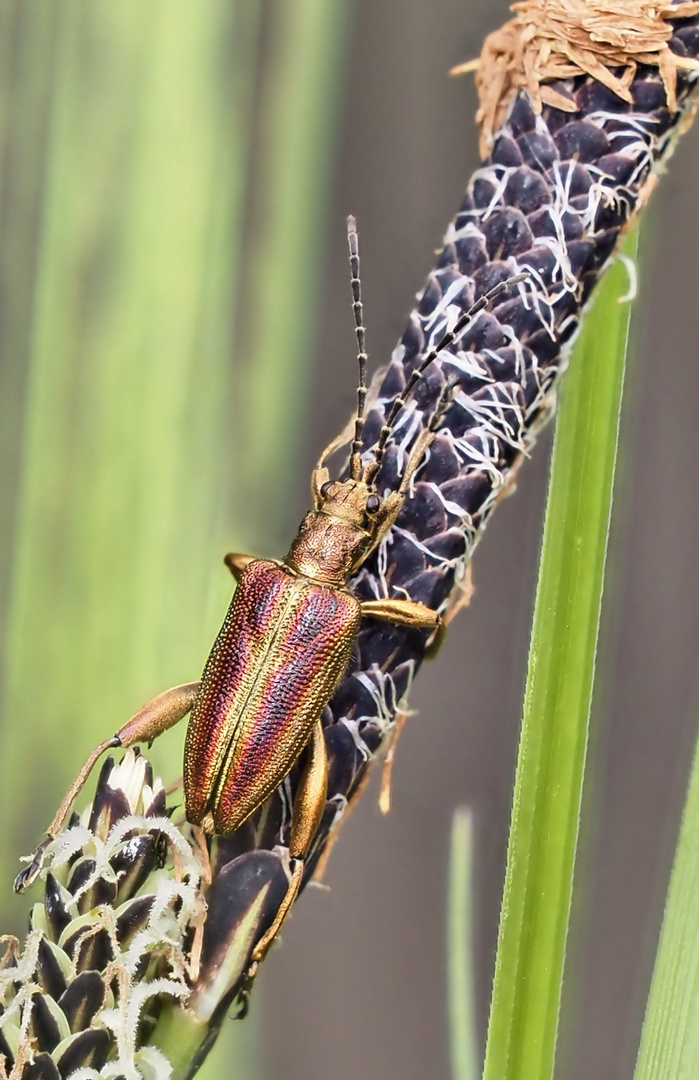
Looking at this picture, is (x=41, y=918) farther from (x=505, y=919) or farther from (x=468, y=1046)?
(x=468, y=1046)

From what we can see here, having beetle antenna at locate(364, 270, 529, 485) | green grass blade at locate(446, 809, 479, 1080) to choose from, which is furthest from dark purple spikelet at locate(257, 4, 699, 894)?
green grass blade at locate(446, 809, 479, 1080)

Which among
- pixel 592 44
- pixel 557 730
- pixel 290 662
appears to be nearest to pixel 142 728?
pixel 290 662

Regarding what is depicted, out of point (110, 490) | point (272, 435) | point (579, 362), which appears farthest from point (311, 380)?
point (579, 362)

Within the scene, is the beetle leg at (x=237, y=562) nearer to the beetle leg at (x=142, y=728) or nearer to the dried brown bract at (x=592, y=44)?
the beetle leg at (x=142, y=728)

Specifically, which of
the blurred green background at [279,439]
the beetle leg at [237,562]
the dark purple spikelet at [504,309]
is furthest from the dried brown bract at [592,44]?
the beetle leg at [237,562]

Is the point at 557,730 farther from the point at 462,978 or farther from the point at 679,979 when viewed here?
the point at 462,978

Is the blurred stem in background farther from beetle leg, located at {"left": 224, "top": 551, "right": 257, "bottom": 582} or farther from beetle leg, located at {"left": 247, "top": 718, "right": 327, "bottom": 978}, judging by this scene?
beetle leg, located at {"left": 247, "top": 718, "right": 327, "bottom": 978}

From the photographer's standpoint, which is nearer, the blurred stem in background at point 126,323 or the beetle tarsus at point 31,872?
the beetle tarsus at point 31,872
